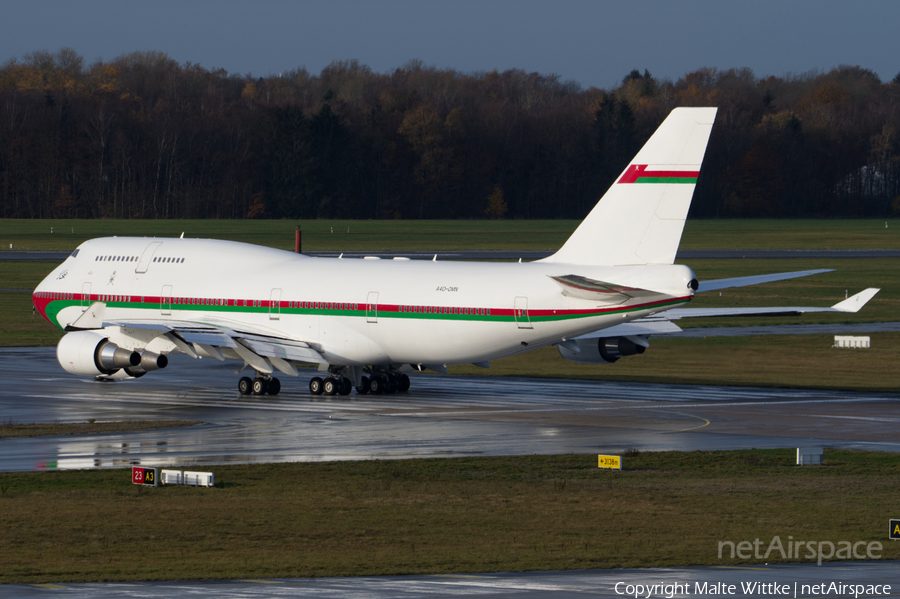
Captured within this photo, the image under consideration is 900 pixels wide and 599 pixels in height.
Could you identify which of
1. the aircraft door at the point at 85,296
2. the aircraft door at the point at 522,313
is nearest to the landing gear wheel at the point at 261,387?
the aircraft door at the point at 85,296

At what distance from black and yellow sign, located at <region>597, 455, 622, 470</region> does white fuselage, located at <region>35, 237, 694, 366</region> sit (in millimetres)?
9992

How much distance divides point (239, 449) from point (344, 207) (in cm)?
15771

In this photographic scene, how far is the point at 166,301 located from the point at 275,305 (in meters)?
4.98

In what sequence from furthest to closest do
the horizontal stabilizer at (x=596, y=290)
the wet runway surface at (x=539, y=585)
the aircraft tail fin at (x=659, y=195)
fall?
the aircraft tail fin at (x=659, y=195) → the horizontal stabilizer at (x=596, y=290) → the wet runway surface at (x=539, y=585)

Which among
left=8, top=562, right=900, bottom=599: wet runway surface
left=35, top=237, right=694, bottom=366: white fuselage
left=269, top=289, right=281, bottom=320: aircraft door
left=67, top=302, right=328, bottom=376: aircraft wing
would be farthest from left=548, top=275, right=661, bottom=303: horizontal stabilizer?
left=8, top=562, right=900, bottom=599: wet runway surface

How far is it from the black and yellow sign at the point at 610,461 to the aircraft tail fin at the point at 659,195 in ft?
37.9

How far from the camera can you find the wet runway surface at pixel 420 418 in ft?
105

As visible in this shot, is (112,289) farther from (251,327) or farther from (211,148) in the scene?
(211,148)

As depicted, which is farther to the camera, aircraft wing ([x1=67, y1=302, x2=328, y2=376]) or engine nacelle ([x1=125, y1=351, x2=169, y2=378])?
aircraft wing ([x1=67, y1=302, x2=328, y2=376])

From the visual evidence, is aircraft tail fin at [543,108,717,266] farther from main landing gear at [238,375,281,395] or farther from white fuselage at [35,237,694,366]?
main landing gear at [238,375,281,395]

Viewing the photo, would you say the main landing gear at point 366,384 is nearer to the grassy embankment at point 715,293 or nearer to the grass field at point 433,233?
the grassy embankment at point 715,293

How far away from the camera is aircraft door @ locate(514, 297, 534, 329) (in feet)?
135

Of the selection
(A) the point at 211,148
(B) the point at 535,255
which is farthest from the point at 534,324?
(A) the point at 211,148

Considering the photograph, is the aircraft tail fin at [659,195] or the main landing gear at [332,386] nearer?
the aircraft tail fin at [659,195]
